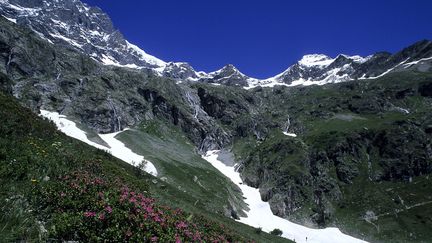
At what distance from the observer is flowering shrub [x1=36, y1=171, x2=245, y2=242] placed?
11117 mm

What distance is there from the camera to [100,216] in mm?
11766

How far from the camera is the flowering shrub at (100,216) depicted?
438 inches

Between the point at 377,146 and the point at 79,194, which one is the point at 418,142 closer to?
the point at 377,146

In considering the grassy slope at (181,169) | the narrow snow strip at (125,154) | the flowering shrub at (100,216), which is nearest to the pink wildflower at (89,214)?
the flowering shrub at (100,216)

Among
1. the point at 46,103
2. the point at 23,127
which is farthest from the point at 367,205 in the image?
the point at 23,127

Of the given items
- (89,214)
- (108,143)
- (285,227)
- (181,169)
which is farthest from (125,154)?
(89,214)

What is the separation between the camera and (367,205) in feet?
531

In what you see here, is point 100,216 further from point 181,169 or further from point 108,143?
point 108,143

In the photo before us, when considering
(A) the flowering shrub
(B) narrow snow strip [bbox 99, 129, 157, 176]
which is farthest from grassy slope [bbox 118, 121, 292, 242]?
(A) the flowering shrub

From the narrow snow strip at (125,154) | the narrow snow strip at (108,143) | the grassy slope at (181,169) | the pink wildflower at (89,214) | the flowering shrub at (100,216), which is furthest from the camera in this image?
the narrow snow strip at (108,143)

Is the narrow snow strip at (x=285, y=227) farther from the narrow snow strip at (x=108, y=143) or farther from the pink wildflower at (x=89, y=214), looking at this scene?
the pink wildflower at (x=89, y=214)

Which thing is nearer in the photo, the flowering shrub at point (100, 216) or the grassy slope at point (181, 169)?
the flowering shrub at point (100, 216)

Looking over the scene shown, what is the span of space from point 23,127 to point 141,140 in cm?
15015

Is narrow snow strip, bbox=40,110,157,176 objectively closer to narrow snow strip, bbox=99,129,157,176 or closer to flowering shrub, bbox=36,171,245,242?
narrow snow strip, bbox=99,129,157,176
